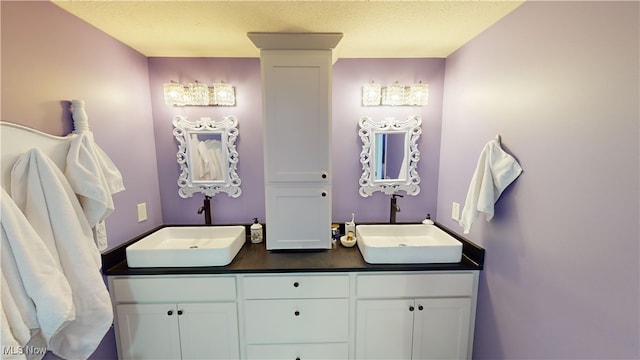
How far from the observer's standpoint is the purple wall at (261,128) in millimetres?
1692

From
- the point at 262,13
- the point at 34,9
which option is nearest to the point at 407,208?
the point at 262,13

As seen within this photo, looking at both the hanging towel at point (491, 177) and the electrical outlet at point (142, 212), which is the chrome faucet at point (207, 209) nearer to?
the electrical outlet at point (142, 212)

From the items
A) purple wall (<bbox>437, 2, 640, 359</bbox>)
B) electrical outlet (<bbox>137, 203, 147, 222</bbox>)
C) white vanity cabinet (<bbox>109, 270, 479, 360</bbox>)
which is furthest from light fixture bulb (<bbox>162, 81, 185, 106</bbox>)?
purple wall (<bbox>437, 2, 640, 359</bbox>)

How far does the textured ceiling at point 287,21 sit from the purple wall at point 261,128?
0.49 feet

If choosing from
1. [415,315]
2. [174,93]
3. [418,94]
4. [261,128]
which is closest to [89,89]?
[174,93]

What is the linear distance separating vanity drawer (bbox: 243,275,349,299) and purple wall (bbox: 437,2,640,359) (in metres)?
0.87

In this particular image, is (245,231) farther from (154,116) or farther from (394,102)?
(394,102)

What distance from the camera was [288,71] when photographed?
4.59 feet

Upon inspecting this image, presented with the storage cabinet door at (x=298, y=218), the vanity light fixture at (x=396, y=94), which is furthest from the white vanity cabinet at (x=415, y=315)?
the vanity light fixture at (x=396, y=94)

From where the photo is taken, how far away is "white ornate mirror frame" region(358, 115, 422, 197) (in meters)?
1.76

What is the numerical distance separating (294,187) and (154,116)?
1222 mm

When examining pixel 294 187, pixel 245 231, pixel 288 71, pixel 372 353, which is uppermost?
pixel 288 71

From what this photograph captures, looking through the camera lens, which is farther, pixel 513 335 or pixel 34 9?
pixel 513 335

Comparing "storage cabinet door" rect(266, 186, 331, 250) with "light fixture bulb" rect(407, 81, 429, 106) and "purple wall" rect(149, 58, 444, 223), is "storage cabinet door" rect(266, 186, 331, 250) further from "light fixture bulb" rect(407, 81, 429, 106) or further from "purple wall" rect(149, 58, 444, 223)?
"light fixture bulb" rect(407, 81, 429, 106)
